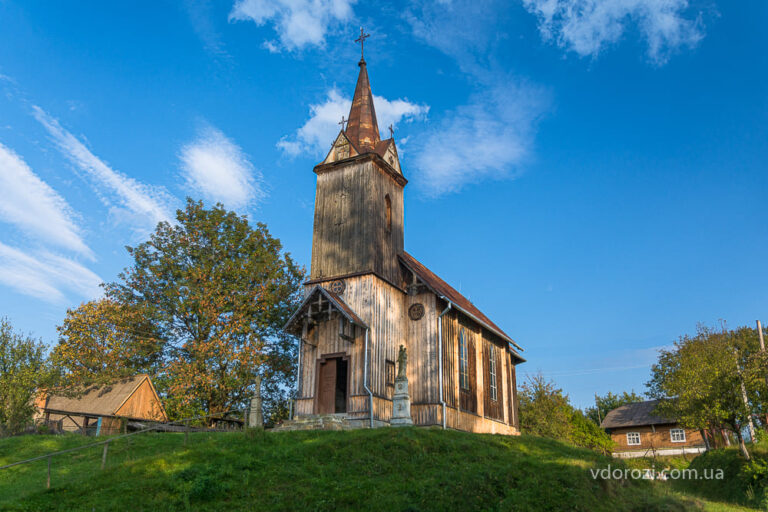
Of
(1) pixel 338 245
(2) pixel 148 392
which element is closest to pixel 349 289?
(1) pixel 338 245

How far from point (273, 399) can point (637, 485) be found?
20868 millimetres

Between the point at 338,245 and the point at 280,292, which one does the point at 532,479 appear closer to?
the point at 338,245

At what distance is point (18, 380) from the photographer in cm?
2533

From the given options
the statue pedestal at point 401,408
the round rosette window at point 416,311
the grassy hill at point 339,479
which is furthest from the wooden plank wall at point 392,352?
the grassy hill at point 339,479

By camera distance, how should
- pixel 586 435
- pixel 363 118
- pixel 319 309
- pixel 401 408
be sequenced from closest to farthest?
pixel 401 408, pixel 319 309, pixel 363 118, pixel 586 435

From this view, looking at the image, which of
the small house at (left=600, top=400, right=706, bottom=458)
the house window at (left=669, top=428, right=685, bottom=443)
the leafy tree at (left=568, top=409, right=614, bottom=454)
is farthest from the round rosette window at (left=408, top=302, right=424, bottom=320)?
the house window at (left=669, top=428, right=685, bottom=443)

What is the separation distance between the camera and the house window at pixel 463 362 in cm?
2439

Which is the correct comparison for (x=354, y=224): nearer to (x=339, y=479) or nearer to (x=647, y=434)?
(x=339, y=479)

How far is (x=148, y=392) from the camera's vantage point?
96.3ft

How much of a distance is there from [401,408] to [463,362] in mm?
6994

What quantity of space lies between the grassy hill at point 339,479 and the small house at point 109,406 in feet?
37.9

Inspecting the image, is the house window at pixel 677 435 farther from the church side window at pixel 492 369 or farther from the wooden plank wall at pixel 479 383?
the church side window at pixel 492 369

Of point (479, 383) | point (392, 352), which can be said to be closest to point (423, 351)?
point (392, 352)

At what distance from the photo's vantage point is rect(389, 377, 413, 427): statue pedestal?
60.1 feet
